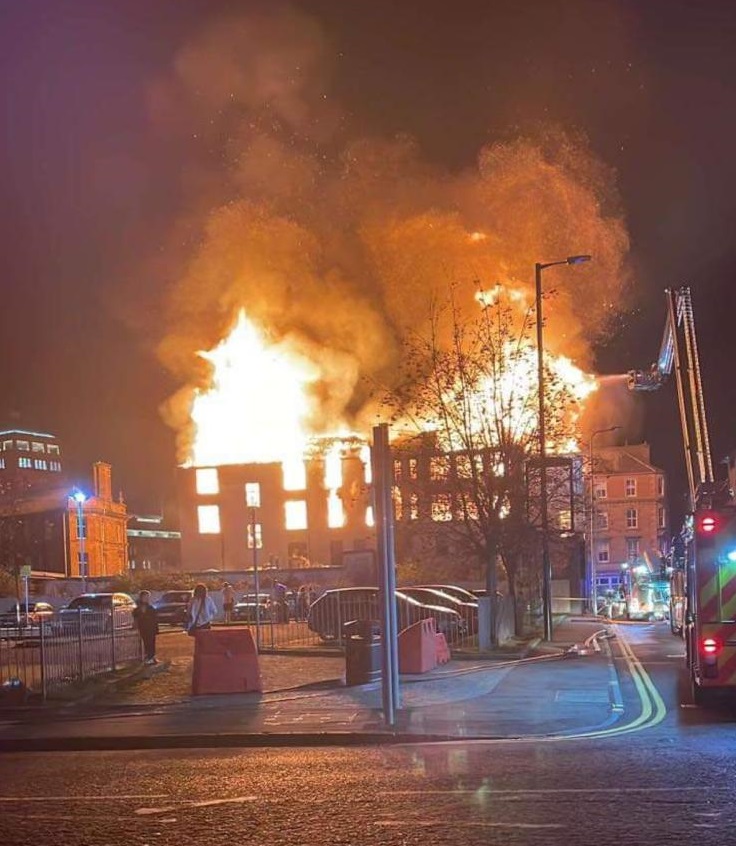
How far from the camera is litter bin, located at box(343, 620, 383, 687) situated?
50.8ft

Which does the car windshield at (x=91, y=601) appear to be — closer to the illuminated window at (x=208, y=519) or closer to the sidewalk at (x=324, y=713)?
the sidewalk at (x=324, y=713)

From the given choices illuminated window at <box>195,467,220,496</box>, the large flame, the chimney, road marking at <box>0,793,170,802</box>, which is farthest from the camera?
the chimney

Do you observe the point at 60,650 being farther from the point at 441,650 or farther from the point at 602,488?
the point at 602,488

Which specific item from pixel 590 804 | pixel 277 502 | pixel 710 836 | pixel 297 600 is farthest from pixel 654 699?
pixel 277 502

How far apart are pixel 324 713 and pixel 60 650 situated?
15.2ft

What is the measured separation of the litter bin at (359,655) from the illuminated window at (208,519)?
55784 mm

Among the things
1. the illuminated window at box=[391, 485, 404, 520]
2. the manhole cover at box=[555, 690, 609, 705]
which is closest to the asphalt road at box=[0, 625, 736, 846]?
the manhole cover at box=[555, 690, 609, 705]

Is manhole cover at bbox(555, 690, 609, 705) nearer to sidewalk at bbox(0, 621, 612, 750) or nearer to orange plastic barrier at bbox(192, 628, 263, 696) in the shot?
sidewalk at bbox(0, 621, 612, 750)

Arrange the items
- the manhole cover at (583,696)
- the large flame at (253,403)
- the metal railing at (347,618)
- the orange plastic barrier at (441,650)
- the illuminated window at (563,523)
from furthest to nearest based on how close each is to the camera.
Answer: the large flame at (253,403) → the illuminated window at (563,523) → the metal railing at (347,618) → the orange plastic barrier at (441,650) → the manhole cover at (583,696)

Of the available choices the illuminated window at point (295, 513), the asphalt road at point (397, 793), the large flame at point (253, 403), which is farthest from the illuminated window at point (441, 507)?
the illuminated window at point (295, 513)

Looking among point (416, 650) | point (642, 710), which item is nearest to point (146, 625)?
point (416, 650)

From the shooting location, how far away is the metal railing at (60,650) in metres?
14.7

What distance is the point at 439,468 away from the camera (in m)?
27.2

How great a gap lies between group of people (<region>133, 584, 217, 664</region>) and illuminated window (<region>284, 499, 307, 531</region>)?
168 ft
